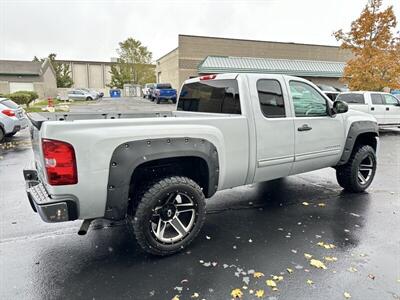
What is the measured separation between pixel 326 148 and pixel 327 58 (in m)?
36.2

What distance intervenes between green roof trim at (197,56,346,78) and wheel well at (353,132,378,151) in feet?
83.4

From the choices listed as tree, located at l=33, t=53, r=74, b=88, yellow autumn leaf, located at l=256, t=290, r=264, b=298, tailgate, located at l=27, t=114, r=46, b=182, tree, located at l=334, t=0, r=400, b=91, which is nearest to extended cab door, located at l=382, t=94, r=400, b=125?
tree, located at l=334, t=0, r=400, b=91

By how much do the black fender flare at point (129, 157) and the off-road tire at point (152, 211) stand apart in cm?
18

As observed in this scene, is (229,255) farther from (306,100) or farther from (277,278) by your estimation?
(306,100)

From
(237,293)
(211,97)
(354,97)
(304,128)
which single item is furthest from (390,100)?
(237,293)

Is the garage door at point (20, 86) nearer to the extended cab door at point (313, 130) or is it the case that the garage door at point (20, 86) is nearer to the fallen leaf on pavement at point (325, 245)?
the extended cab door at point (313, 130)

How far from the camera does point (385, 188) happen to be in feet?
18.6

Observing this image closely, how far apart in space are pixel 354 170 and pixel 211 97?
9.22 ft

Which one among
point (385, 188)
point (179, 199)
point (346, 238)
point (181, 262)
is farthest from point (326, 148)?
point (181, 262)

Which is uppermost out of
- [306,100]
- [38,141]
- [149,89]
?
[149,89]

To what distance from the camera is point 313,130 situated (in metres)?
4.39

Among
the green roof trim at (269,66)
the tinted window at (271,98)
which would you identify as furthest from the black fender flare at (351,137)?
the green roof trim at (269,66)

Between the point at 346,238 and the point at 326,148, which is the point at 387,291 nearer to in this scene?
the point at 346,238

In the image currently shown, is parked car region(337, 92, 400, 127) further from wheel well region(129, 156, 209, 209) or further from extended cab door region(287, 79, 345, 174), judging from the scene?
wheel well region(129, 156, 209, 209)
